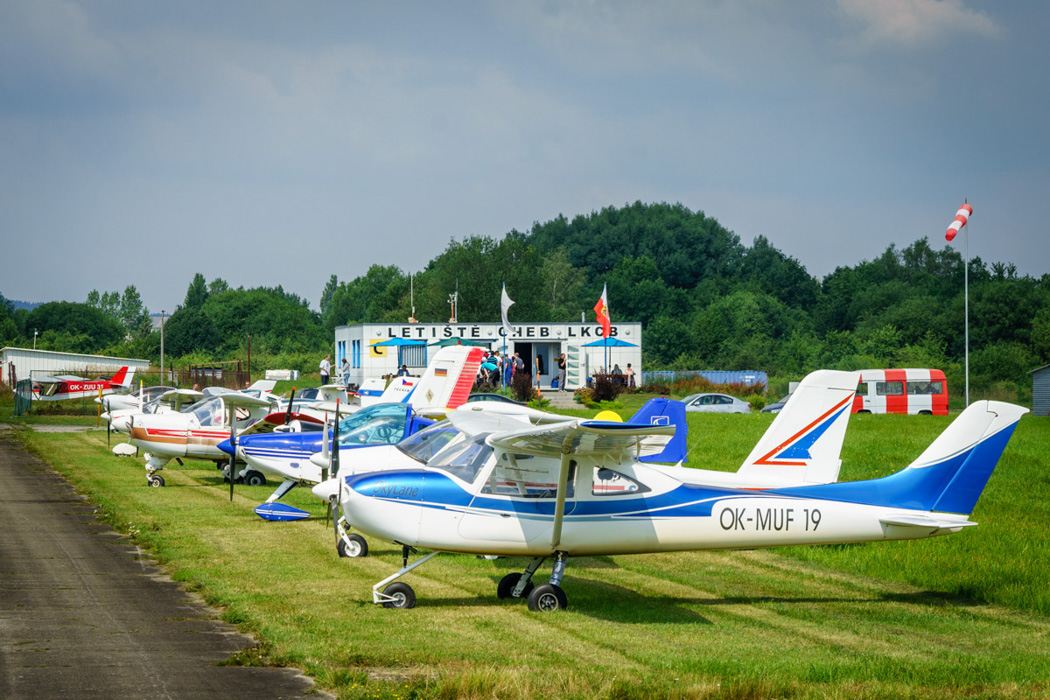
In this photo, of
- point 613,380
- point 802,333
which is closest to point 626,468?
point 613,380

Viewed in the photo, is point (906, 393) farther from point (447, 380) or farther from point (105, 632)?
point (105, 632)

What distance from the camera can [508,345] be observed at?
50.7 m

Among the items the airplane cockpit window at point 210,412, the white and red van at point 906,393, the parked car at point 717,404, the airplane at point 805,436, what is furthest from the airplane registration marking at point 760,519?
the white and red van at point 906,393

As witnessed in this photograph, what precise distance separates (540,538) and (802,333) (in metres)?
86.8

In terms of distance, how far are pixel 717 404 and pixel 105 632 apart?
33.6 metres

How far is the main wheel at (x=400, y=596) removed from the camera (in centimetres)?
968

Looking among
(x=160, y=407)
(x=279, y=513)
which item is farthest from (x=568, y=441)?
(x=160, y=407)

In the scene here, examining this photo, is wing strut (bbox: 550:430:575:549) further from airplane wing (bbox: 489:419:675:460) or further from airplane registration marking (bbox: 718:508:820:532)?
airplane registration marking (bbox: 718:508:820:532)

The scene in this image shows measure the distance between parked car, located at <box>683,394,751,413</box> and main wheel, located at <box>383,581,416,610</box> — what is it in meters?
30.3

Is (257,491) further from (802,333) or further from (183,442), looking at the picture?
(802,333)

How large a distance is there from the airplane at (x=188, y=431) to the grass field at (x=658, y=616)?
3865 millimetres

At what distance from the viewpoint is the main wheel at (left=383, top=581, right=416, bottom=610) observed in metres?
9.68

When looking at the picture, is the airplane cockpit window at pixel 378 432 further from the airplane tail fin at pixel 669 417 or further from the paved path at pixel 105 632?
the airplane tail fin at pixel 669 417

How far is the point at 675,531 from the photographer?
32.8 feet
